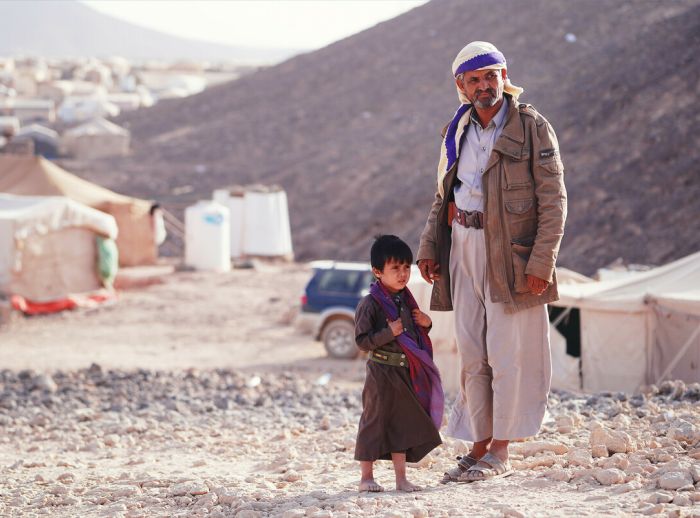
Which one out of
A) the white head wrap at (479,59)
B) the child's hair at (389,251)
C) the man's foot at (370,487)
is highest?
the white head wrap at (479,59)

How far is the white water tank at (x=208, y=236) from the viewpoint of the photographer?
21953mm

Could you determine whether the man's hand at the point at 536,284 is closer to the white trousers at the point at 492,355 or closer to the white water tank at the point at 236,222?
the white trousers at the point at 492,355

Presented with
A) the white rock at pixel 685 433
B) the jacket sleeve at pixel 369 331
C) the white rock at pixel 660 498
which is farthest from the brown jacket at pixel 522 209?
the white rock at pixel 685 433

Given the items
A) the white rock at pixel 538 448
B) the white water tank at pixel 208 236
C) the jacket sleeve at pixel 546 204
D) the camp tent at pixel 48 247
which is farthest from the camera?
the white water tank at pixel 208 236

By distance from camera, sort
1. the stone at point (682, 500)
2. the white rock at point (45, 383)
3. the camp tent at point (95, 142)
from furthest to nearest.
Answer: the camp tent at point (95, 142) → the white rock at point (45, 383) → the stone at point (682, 500)

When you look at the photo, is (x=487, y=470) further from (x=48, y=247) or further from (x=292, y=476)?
(x=48, y=247)

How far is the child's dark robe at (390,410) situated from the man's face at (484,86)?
89cm

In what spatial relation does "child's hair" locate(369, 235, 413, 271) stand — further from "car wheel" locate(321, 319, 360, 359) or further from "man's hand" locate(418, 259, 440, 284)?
"car wheel" locate(321, 319, 360, 359)

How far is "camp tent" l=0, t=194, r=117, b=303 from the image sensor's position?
17.2 metres

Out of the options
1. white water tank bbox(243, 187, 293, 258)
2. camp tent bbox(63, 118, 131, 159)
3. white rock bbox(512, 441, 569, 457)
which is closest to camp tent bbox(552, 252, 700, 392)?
white rock bbox(512, 441, 569, 457)

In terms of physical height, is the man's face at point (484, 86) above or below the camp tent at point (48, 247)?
above

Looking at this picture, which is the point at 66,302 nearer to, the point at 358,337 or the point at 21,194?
the point at 21,194

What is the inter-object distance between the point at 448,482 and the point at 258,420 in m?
3.93

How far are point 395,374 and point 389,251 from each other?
51 centimetres
